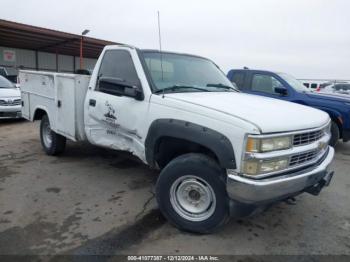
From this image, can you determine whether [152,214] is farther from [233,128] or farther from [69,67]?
[69,67]

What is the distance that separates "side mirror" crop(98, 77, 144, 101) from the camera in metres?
3.90

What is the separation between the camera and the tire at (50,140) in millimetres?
6034

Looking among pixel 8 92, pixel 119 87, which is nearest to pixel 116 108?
pixel 119 87

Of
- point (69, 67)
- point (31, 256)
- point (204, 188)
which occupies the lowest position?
point (31, 256)

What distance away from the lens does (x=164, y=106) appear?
143 inches

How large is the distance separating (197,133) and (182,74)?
4.66 ft

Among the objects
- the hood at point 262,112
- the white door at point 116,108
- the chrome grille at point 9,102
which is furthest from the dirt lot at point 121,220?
the chrome grille at point 9,102

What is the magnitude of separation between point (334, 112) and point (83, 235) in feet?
20.1

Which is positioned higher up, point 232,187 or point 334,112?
point 334,112

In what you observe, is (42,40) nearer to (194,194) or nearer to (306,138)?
(194,194)

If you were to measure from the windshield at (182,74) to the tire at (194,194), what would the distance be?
1.03 m

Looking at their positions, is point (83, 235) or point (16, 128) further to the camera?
point (16, 128)

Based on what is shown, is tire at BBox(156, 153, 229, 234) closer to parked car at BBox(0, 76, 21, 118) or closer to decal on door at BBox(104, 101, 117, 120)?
decal on door at BBox(104, 101, 117, 120)

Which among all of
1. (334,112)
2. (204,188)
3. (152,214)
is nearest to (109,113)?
(152,214)
